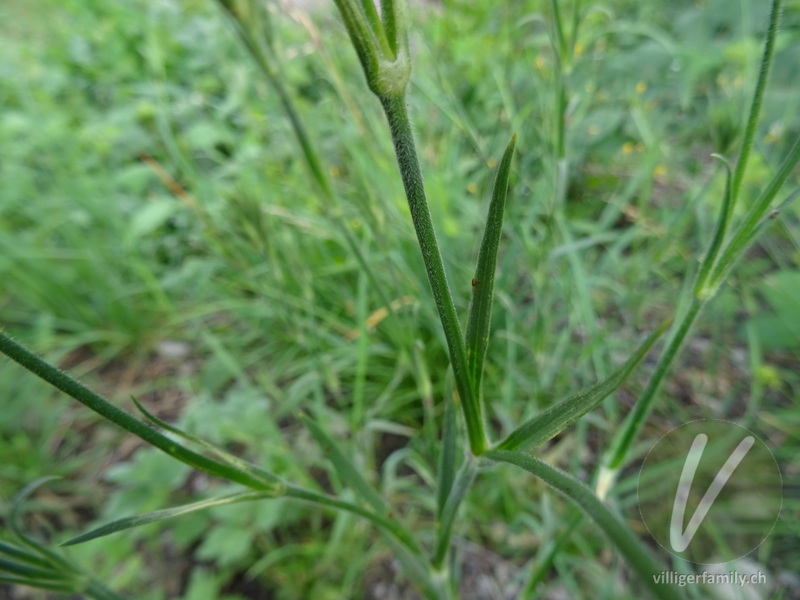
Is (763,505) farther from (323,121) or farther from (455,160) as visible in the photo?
(323,121)

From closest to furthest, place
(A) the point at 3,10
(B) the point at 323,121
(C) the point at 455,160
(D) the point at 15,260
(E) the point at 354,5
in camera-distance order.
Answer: (E) the point at 354,5, (C) the point at 455,160, (D) the point at 15,260, (B) the point at 323,121, (A) the point at 3,10

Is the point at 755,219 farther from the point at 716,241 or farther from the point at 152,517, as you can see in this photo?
the point at 152,517

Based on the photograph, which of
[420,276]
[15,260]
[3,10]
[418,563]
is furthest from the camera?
[3,10]

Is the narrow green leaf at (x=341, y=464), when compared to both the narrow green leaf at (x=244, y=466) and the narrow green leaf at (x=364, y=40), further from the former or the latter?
the narrow green leaf at (x=364, y=40)

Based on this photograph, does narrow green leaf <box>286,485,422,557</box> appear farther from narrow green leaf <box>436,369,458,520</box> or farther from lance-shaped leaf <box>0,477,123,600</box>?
lance-shaped leaf <box>0,477,123,600</box>

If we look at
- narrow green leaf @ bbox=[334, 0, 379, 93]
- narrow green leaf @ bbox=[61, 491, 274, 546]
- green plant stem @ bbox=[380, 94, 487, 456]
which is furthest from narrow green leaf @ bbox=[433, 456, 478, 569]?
narrow green leaf @ bbox=[334, 0, 379, 93]

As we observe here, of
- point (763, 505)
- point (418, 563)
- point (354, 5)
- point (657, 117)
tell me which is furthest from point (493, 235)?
point (657, 117)
